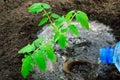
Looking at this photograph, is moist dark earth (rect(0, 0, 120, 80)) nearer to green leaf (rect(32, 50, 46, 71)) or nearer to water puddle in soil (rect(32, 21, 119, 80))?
water puddle in soil (rect(32, 21, 119, 80))

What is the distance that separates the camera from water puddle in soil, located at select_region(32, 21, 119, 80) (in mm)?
1979

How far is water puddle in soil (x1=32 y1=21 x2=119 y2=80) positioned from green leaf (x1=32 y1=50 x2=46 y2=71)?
23.7 inches

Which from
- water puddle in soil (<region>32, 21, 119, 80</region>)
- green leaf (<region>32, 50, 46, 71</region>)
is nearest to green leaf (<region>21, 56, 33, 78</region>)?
green leaf (<region>32, 50, 46, 71</region>)

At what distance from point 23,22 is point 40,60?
1.16 m

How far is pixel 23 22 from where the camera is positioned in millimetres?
2504

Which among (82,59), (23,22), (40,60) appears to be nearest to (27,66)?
(40,60)

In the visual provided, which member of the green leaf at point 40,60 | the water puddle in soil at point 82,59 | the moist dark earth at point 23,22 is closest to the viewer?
the green leaf at point 40,60

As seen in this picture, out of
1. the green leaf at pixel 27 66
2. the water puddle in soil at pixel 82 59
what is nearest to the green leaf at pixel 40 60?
the green leaf at pixel 27 66

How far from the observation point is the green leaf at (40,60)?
139cm

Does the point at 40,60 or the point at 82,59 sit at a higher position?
the point at 40,60

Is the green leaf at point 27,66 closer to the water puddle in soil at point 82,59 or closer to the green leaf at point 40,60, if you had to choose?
the green leaf at point 40,60

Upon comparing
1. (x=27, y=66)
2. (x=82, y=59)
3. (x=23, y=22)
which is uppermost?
(x=27, y=66)

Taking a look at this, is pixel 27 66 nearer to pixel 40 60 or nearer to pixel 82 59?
pixel 40 60

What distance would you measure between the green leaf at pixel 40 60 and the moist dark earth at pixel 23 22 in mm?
632
